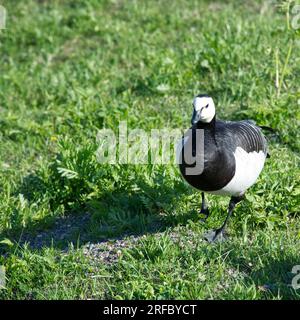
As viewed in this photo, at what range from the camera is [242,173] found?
5207mm

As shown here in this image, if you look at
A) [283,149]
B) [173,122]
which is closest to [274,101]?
[283,149]

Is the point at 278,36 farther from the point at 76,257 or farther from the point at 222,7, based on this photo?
the point at 76,257

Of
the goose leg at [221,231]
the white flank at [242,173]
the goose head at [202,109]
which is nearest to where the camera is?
the goose head at [202,109]

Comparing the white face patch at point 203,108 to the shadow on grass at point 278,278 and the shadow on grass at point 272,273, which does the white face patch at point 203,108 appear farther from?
the shadow on grass at point 278,278

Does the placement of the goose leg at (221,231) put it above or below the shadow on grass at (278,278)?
above

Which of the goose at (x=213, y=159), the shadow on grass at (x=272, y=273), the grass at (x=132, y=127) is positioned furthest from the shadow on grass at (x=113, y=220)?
the shadow on grass at (x=272, y=273)

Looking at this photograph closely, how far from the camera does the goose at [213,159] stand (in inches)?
199

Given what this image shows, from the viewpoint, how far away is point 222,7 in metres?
9.96

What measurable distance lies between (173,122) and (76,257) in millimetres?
2509

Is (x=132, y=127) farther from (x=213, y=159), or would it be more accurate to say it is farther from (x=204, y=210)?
(x=213, y=159)

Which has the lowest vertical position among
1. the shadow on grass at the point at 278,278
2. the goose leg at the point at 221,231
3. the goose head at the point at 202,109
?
the shadow on grass at the point at 278,278

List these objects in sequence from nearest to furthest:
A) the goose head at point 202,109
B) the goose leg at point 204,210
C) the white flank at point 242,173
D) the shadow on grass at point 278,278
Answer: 1. the shadow on grass at point 278,278
2. the goose head at point 202,109
3. the white flank at point 242,173
4. the goose leg at point 204,210

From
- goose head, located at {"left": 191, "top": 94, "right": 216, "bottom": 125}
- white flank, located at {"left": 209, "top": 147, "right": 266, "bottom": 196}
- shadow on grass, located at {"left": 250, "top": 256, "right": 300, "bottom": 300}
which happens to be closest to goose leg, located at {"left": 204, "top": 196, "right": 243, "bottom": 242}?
white flank, located at {"left": 209, "top": 147, "right": 266, "bottom": 196}

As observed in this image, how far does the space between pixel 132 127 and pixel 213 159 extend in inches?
85.7
